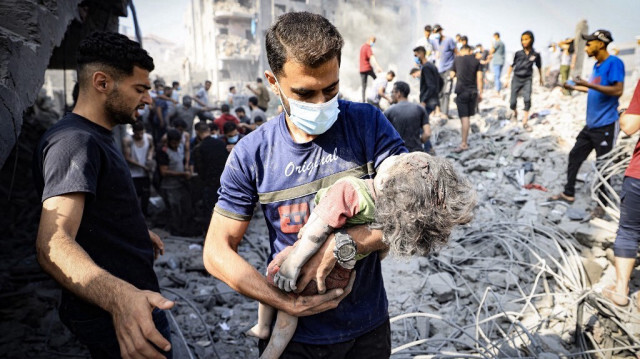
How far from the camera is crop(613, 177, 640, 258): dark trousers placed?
3190 mm

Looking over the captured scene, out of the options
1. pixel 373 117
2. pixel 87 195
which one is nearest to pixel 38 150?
pixel 87 195

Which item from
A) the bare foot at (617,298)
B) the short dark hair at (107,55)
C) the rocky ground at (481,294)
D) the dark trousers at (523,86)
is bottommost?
the rocky ground at (481,294)

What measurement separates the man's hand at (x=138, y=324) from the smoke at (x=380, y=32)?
43.4 m

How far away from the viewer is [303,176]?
62.8 inches

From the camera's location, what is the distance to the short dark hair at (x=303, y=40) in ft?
4.85

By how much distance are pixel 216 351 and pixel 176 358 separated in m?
0.42

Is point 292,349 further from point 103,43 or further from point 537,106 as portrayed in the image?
point 537,106

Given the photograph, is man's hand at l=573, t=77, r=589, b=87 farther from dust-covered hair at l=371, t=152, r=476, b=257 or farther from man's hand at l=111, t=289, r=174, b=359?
man's hand at l=111, t=289, r=174, b=359

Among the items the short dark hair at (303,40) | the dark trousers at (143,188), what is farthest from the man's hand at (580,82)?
the dark trousers at (143,188)

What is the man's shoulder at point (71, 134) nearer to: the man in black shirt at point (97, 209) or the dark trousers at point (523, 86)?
the man in black shirt at point (97, 209)

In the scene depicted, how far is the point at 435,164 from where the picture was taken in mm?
1421

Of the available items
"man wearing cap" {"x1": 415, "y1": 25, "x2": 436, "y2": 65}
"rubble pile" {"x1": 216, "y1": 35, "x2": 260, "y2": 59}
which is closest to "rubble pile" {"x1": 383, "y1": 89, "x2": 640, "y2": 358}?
"man wearing cap" {"x1": 415, "y1": 25, "x2": 436, "y2": 65}

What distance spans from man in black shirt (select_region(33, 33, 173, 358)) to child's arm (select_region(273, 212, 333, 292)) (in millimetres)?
488

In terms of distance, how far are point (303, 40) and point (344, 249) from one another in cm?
88
